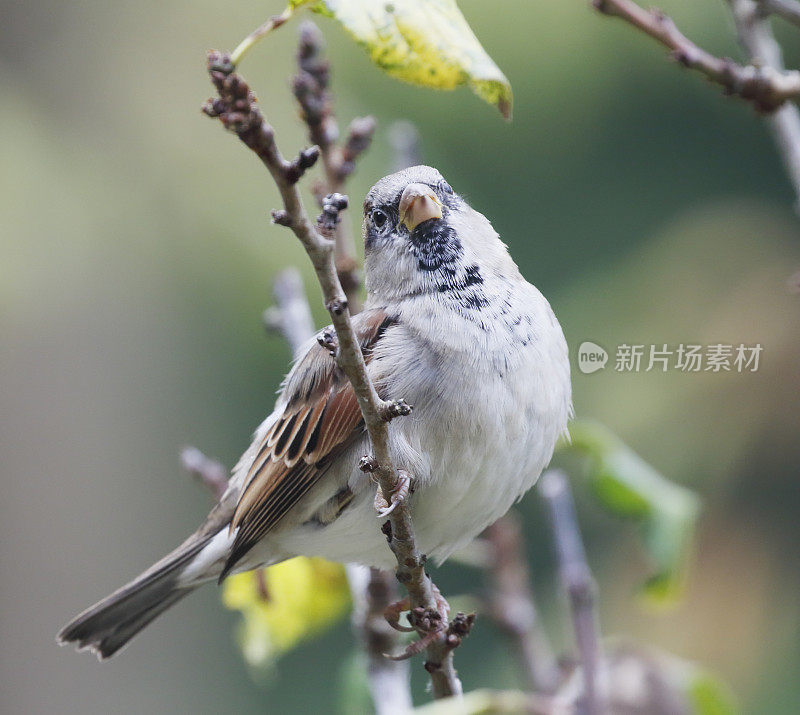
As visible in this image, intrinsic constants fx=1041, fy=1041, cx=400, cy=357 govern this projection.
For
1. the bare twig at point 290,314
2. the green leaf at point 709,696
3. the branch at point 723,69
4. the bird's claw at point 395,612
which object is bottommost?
the green leaf at point 709,696

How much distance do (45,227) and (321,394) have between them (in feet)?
15.2

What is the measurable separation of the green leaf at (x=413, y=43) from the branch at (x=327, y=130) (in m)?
1.14

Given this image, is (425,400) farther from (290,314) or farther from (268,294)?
(268,294)

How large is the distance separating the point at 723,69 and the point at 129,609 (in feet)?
6.61

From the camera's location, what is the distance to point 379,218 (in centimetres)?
234

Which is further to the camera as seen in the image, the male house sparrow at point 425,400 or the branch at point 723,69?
the male house sparrow at point 425,400

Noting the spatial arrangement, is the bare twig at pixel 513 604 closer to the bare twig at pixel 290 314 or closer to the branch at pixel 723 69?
the bare twig at pixel 290 314

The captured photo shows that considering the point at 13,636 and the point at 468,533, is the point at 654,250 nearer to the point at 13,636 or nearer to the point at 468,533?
the point at 468,533

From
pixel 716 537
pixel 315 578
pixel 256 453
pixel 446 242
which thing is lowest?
pixel 716 537

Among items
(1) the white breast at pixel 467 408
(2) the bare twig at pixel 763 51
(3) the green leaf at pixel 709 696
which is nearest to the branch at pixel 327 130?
(1) the white breast at pixel 467 408

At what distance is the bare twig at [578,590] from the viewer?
6.38 feet

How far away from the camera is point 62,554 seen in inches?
254

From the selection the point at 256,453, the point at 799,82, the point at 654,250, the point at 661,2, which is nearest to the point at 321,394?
the point at 256,453

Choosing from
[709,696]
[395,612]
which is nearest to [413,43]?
[395,612]
